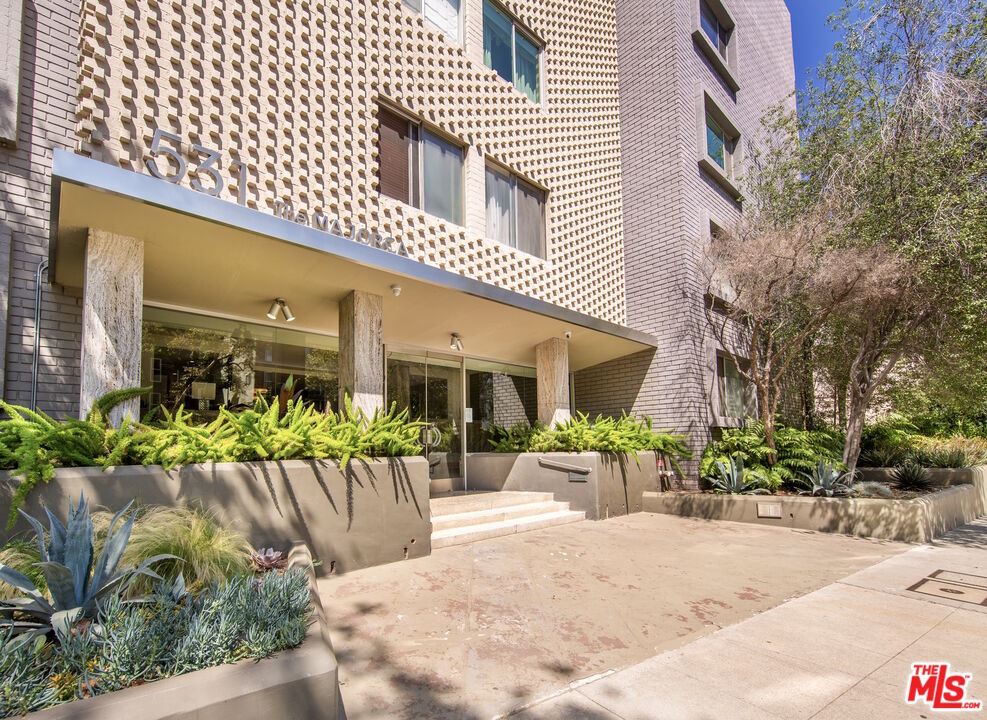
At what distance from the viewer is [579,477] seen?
958 cm

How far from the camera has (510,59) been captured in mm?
11344

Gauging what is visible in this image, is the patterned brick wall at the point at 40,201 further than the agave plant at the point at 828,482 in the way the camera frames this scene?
No

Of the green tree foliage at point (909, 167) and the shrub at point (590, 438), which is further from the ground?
the green tree foliage at point (909, 167)

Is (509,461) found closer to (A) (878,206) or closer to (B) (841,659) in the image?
(B) (841,659)

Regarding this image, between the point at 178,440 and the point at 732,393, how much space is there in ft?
40.1

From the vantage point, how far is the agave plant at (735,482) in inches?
384

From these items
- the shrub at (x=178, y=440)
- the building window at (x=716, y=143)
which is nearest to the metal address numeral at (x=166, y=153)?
the shrub at (x=178, y=440)

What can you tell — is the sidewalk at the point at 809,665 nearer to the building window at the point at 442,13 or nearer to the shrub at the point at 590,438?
the shrub at the point at 590,438

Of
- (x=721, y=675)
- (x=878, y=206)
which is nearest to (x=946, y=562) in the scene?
(x=721, y=675)

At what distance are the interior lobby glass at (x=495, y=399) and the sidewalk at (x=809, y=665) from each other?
23.4ft

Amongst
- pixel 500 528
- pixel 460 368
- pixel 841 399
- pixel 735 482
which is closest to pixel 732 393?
pixel 841 399

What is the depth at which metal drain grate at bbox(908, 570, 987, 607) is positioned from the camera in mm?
5102

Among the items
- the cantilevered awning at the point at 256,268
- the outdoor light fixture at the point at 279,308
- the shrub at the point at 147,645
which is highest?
the cantilevered awning at the point at 256,268

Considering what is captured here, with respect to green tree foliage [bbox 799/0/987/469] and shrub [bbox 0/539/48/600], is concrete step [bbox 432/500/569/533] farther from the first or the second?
green tree foliage [bbox 799/0/987/469]
